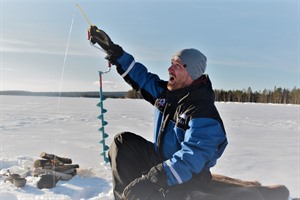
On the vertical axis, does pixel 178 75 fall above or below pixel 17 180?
above

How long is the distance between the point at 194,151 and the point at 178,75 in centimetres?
67

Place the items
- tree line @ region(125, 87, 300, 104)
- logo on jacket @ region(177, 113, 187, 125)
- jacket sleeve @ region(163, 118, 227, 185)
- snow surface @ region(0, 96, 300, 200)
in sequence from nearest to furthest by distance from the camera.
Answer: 1. jacket sleeve @ region(163, 118, 227, 185)
2. logo on jacket @ region(177, 113, 187, 125)
3. snow surface @ region(0, 96, 300, 200)
4. tree line @ region(125, 87, 300, 104)

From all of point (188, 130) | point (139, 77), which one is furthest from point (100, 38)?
point (188, 130)

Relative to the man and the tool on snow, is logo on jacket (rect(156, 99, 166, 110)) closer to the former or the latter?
the man

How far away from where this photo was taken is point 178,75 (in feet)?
8.90

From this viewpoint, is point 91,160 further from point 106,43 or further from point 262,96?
point 262,96

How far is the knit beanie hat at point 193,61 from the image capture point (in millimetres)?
2676

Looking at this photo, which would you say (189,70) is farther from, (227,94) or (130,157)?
(227,94)

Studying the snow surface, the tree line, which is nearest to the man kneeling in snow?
the snow surface

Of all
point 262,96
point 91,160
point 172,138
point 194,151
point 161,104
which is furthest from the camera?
point 262,96

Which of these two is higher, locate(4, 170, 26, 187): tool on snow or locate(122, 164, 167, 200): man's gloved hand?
locate(122, 164, 167, 200): man's gloved hand

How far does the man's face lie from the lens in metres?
2.70

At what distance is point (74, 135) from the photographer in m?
7.46

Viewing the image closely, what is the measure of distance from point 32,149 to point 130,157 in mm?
3506
